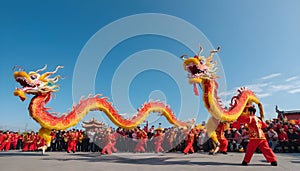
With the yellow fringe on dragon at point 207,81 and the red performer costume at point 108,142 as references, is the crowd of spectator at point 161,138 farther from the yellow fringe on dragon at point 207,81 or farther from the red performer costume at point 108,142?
the yellow fringe on dragon at point 207,81

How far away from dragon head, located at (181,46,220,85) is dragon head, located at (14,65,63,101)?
219 inches

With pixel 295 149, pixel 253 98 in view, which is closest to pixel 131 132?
pixel 253 98

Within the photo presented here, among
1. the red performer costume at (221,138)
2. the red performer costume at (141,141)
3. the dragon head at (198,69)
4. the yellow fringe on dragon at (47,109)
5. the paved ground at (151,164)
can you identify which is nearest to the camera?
the paved ground at (151,164)

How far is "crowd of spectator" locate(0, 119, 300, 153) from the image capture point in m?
11.9

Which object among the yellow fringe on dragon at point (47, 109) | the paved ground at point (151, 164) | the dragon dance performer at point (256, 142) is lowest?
the paved ground at point (151, 164)

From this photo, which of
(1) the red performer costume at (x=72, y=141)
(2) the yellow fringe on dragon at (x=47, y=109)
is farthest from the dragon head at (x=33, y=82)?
(1) the red performer costume at (x=72, y=141)

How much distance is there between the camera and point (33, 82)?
9406mm

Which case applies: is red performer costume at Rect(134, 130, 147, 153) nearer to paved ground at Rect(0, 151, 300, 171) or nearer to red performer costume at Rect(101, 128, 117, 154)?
red performer costume at Rect(101, 128, 117, 154)

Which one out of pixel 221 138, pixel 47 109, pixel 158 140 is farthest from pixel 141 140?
pixel 47 109

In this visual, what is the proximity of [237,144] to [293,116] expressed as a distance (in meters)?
12.4

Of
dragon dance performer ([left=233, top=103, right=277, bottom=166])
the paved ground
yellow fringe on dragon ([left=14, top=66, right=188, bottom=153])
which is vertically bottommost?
the paved ground

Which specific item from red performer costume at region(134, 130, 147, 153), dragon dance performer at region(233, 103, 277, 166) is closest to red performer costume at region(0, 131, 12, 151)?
red performer costume at region(134, 130, 147, 153)

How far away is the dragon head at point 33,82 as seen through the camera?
9.12 metres

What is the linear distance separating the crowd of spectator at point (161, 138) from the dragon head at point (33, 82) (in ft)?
13.1
